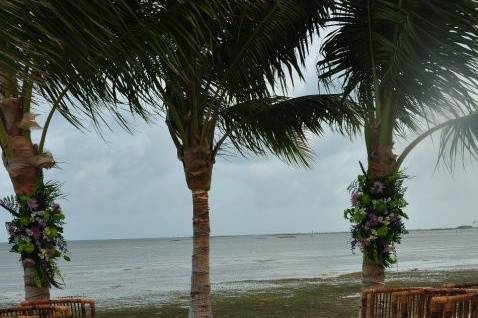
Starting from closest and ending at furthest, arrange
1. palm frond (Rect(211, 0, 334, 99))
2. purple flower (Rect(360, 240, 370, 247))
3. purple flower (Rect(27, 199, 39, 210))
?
1. palm frond (Rect(211, 0, 334, 99))
2. purple flower (Rect(360, 240, 370, 247))
3. purple flower (Rect(27, 199, 39, 210))

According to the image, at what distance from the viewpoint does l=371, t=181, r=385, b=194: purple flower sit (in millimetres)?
7984

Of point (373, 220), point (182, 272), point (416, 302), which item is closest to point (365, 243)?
point (373, 220)

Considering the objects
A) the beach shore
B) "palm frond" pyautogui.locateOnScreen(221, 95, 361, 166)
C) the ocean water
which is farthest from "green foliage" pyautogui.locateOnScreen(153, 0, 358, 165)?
the ocean water

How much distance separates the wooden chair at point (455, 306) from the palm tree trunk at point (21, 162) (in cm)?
558

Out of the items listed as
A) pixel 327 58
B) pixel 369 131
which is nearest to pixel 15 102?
pixel 327 58

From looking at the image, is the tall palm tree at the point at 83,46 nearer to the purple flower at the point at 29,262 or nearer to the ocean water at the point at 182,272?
the purple flower at the point at 29,262

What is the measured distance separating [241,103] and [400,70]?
320 centimetres

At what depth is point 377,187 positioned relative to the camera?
801 centimetres

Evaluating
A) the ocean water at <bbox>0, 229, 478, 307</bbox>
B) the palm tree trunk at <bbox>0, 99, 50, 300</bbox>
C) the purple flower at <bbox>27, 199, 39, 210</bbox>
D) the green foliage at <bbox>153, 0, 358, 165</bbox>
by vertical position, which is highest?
the green foliage at <bbox>153, 0, 358, 165</bbox>

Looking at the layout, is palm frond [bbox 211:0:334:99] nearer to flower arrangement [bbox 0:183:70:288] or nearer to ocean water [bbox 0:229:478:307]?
flower arrangement [bbox 0:183:70:288]

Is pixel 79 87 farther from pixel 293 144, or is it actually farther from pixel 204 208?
pixel 293 144

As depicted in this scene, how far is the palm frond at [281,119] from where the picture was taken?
9555 millimetres

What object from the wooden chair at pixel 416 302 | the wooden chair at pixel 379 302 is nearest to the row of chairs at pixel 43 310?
the wooden chair at pixel 379 302

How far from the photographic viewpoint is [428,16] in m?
6.46
